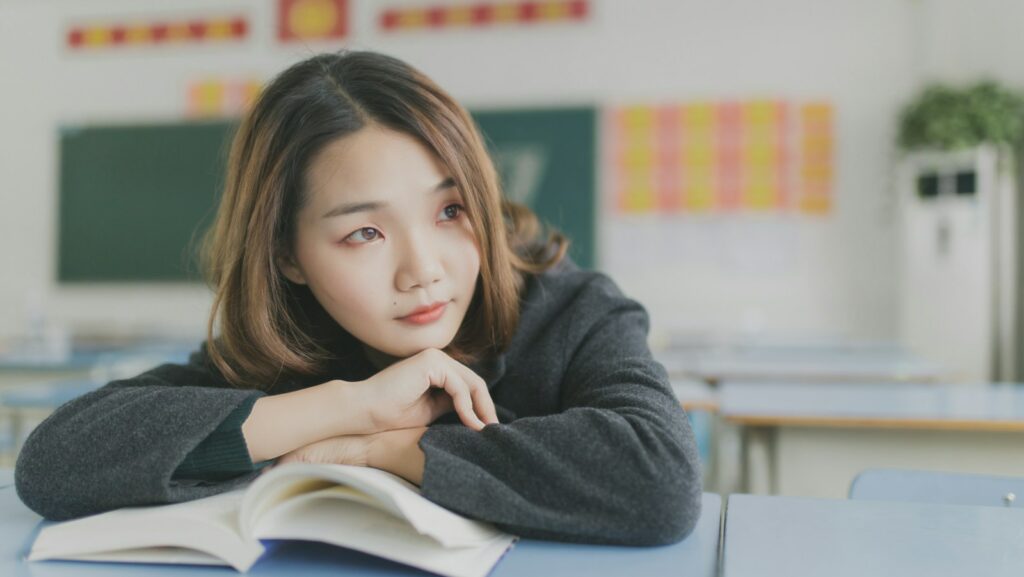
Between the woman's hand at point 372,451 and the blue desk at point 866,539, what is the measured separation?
0.31 m

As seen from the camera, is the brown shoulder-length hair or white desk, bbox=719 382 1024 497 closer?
the brown shoulder-length hair

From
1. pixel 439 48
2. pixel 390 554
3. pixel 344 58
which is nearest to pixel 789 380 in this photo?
pixel 344 58

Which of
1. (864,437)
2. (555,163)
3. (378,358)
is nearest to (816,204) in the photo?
(555,163)

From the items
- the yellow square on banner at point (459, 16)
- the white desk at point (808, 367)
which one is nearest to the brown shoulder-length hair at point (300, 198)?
the white desk at point (808, 367)

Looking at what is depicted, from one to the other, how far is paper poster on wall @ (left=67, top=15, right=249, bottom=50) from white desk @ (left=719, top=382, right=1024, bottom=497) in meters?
4.69

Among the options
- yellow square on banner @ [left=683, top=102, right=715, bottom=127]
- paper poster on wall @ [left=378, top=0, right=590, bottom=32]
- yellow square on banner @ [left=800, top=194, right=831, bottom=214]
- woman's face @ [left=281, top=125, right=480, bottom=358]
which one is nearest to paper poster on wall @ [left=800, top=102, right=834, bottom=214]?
yellow square on banner @ [left=800, top=194, right=831, bottom=214]

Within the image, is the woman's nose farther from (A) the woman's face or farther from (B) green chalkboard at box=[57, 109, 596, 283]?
(B) green chalkboard at box=[57, 109, 596, 283]

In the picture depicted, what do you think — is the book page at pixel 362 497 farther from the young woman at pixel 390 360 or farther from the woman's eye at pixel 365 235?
the woman's eye at pixel 365 235

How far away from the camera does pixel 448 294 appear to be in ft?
3.10

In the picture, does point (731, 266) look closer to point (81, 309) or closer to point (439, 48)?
point (439, 48)

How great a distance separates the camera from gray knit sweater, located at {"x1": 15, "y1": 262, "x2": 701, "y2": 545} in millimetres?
733

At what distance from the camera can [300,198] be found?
0.96m

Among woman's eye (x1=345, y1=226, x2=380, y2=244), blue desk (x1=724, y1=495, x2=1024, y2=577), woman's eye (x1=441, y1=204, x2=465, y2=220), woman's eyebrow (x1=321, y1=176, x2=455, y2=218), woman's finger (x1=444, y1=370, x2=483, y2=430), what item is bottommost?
blue desk (x1=724, y1=495, x2=1024, y2=577)

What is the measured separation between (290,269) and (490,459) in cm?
40
